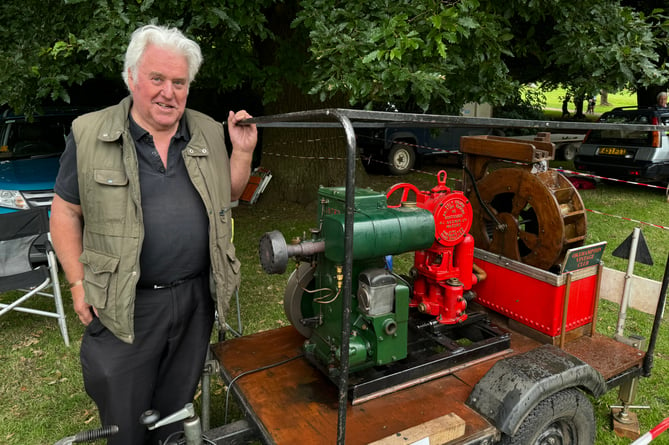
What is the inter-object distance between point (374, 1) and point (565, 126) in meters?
2.60

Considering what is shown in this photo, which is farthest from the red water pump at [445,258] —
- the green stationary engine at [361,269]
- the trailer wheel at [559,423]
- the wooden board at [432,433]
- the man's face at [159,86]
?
the man's face at [159,86]

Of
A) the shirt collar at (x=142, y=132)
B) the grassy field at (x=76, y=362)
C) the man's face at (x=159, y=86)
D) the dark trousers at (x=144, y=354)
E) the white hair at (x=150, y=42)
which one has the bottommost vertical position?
the grassy field at (x=76, y=362)

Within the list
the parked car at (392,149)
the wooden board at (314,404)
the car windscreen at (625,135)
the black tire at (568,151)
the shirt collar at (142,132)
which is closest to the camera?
the shirt collar at (142,132)

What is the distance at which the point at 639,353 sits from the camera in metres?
2.94

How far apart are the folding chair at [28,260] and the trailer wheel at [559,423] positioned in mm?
3621

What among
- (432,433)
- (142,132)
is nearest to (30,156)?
(142,132)

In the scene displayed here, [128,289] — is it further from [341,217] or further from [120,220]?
[341,217]

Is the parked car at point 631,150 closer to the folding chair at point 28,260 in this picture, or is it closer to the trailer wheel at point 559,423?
the trailer wheel at point 559,423

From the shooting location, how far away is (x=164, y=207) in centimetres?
196

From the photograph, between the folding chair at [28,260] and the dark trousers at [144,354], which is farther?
the folding chair at [28,260]

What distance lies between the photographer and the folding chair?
3916mm

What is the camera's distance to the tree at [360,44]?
3.95 meters

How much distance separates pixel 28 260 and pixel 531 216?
13.8 ft

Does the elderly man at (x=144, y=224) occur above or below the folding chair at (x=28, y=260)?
above
